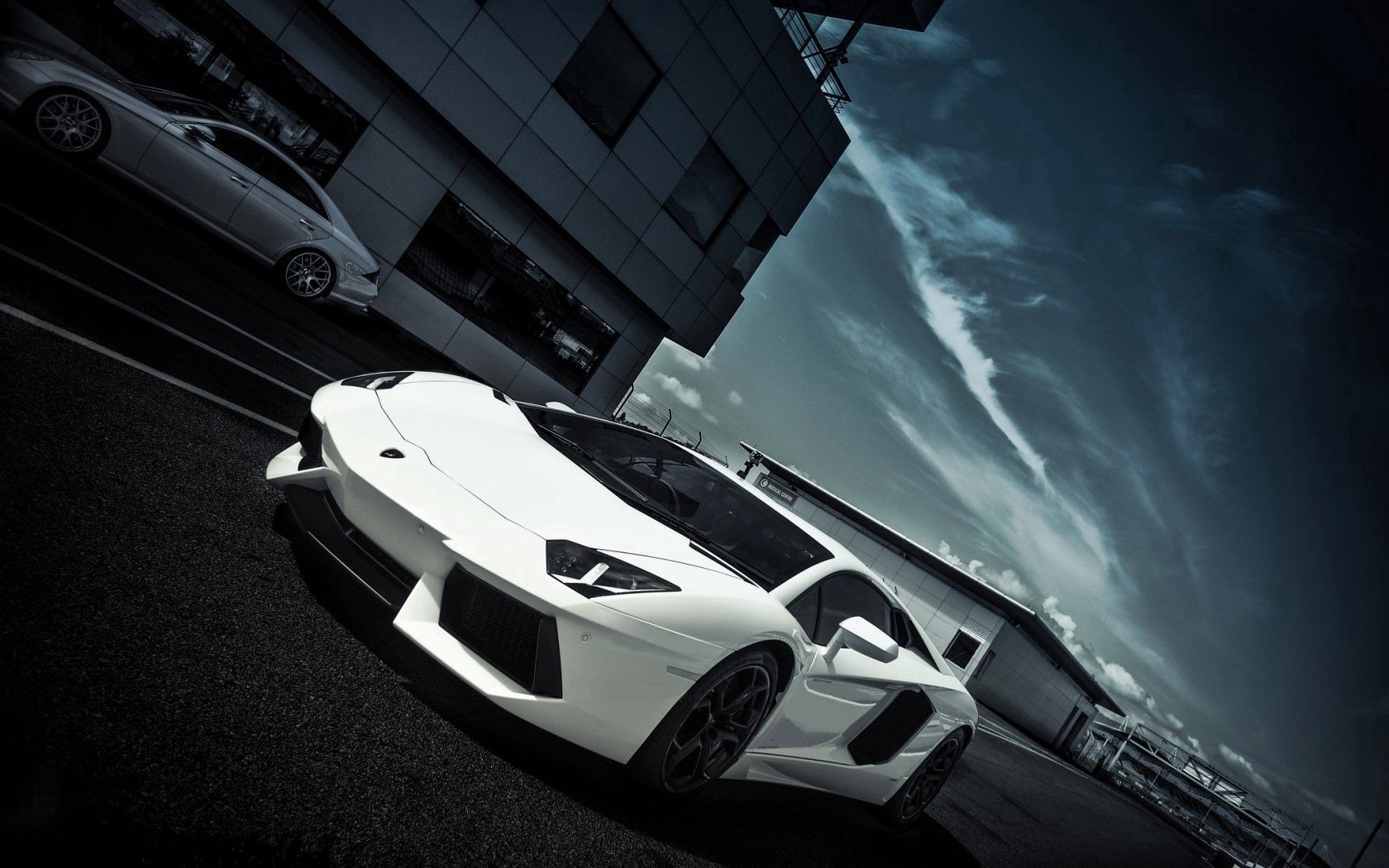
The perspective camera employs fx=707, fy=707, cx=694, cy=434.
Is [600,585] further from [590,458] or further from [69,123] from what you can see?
[69,123]

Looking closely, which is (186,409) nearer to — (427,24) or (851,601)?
(851,601)

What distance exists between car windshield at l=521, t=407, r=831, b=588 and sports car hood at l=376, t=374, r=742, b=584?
0.21m

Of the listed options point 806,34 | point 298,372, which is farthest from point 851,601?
point 806,34

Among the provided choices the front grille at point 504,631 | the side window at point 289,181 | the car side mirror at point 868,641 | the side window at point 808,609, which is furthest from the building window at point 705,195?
the front grille at point 504,631

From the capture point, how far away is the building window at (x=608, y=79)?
43.5 feet

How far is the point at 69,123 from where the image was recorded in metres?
6.42

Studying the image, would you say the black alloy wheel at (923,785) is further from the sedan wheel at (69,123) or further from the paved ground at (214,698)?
the sedan wheel at (69,123)

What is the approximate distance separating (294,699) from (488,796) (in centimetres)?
62

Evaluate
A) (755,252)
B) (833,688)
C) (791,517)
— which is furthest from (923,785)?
(755,252)

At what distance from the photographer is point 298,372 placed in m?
5.74

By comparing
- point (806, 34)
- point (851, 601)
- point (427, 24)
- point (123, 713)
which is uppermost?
point (806, 34)

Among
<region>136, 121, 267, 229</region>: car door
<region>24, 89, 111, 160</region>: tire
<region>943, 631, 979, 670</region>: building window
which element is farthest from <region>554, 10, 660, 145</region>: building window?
<region>943, 631, 979, 670</region>: building window

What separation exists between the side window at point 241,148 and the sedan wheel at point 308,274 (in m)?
1.03

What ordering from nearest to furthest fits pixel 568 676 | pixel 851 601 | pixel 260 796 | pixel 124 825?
pixel 124 825 → pixel 260 796 → pixel 568 676 → pixel 851 601
